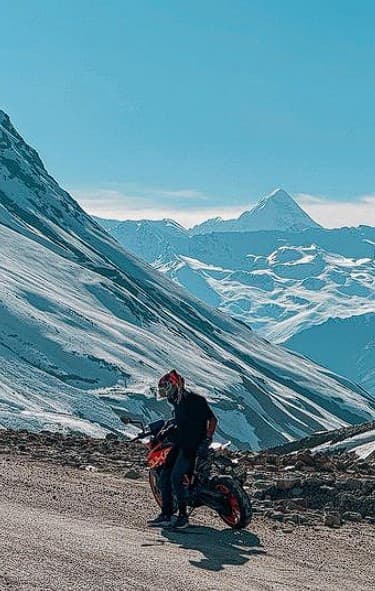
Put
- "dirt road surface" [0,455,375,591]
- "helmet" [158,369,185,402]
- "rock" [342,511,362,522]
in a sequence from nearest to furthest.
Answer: "dirt road surface" [0,455,375,591]
"helmet" [158,369,185,402]
"rock" [342,511,362,522]

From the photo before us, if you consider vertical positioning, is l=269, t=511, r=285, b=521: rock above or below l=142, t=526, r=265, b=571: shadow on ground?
above

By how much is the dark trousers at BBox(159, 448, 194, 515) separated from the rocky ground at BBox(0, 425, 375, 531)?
1665mm

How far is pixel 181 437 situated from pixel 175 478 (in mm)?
591

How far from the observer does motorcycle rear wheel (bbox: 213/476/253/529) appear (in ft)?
44.9

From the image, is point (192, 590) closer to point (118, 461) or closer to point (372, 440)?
point (118, 461)

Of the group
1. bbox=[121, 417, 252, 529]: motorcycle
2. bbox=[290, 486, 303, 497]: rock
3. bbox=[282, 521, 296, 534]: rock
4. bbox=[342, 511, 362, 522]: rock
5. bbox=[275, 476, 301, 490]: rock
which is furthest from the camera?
bbox=[275, 476, 301, 490]: rock

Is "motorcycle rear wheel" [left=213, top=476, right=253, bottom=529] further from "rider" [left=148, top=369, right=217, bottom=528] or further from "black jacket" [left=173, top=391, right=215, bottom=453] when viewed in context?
"black jacket" [left=173, top=391, right=215, bottom=453]

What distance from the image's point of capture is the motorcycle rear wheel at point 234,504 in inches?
539

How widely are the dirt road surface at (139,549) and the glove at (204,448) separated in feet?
3.43

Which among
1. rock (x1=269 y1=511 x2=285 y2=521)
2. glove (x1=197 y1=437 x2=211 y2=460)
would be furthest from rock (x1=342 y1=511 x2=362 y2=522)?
glove (x1=197 y1=437 x2=211 y2=460)

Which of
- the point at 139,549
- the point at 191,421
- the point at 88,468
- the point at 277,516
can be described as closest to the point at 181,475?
the point at 191,421

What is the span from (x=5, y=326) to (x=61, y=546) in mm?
190748

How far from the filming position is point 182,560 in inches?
443

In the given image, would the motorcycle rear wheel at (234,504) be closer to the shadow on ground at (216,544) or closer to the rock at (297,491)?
the shadow on ground at (216,544)
